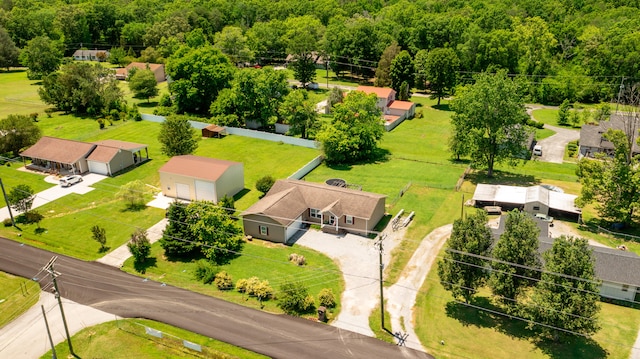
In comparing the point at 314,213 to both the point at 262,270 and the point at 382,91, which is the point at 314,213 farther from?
the point at 382,91

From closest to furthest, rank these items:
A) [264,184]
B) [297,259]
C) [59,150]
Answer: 1. [297,259]
2. [264,184]
3. [59,150]

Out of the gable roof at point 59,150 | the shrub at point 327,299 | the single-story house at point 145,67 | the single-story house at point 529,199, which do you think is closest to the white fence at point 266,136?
the gable roof at point 59,150

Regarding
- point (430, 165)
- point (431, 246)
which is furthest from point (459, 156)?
point (431, 246)

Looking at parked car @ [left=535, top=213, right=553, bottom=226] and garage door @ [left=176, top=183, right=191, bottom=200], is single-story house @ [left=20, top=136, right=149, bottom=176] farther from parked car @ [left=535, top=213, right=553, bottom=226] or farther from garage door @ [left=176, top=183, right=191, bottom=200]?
parked car @ [left=535, top=213, right=553, bottom=226]

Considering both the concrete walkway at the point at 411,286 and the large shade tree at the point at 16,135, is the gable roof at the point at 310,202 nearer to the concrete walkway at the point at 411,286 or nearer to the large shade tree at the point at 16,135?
the concrete walkway at the point at 411,286

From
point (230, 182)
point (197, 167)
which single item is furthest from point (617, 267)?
point (197, 167)

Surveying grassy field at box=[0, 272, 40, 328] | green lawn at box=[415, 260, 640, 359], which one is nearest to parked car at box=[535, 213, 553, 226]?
green lawn at box=[415, 260, 640, 359]

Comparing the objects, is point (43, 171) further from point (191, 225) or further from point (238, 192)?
point (191, 225)
